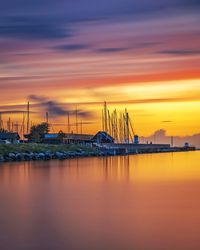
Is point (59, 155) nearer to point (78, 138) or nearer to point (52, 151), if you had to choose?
point (52, 151)

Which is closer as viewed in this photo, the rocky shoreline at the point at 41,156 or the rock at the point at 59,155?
the rocky shoreline at the point at 41,156

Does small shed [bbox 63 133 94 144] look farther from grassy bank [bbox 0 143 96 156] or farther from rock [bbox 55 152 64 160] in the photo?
rock [bbox 55 152 64 160]

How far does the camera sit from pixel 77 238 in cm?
1659

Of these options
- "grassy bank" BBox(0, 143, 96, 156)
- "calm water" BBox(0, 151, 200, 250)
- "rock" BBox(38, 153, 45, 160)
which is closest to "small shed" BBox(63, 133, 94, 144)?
"grassy bank" BBox(0, 143, 96, 156)

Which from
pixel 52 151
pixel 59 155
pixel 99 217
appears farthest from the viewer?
pixel 52 151

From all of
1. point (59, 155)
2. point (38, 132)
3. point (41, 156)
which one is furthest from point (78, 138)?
point (41, 156)

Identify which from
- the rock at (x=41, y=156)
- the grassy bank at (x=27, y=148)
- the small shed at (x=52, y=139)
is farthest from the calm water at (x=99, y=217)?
the small shed at (x=52, y=139)

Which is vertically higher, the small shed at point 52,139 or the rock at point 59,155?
the small shed at point 52,139

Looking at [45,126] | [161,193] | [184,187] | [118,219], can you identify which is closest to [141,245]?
[118,219]

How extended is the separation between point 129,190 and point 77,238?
Answer: 633 inches

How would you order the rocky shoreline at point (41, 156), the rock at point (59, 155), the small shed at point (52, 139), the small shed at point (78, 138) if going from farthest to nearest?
the small shed at point (78, 138) → the small shed at point (52, 139) → the rock at point (59, 155) → the rocky shoreline at point (41, 156)

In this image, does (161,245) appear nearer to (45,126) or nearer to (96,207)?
(96,207)

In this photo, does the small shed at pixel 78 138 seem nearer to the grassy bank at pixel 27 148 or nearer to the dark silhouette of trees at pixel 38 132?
the dark silhouette of trees at pixel 38 132

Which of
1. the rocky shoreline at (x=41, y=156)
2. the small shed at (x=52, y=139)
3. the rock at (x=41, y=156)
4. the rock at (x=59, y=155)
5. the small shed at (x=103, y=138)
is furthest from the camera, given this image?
the small shed at (x=103, y=138)
